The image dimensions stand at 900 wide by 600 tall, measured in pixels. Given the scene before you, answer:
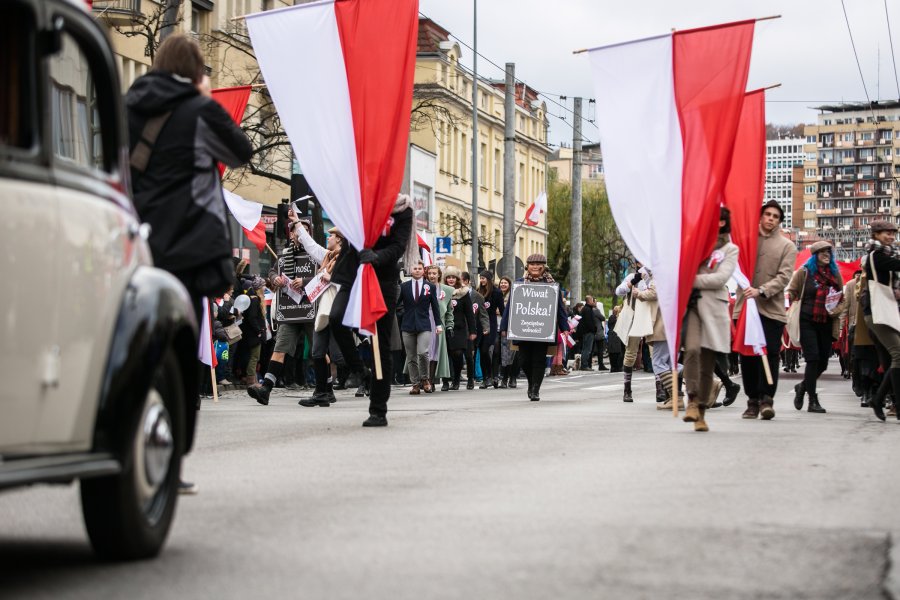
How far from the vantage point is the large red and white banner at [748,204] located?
15.2 meters

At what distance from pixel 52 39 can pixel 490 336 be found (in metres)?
22.5

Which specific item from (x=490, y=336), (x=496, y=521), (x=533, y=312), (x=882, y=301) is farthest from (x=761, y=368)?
(x=490, y=336)

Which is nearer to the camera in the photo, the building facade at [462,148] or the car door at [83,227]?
the car door at [83,227]

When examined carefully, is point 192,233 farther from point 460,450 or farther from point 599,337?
point 599,337

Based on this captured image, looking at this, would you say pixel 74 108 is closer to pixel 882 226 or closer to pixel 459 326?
pixel 882 226

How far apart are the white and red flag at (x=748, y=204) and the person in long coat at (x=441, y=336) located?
7921mm

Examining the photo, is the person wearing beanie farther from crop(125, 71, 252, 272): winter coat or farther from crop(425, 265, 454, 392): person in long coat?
crop(125, 71, 252, 272): winter coat

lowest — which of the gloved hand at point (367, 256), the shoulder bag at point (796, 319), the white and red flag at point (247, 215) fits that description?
the shoulder bag at point (796, 319)

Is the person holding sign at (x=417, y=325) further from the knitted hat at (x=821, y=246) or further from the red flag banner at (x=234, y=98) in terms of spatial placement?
the knitted hat at (x=821, y=246)

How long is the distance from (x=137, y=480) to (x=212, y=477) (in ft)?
10.2

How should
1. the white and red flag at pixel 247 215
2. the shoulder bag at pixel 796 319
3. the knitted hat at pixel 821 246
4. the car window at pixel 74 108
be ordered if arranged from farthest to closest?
Result: the white and red flag at pixel 247 215
the knitted hat at pixel 821 246
the shoulder bag at pixel 796 319
the car window at pixel 74 108

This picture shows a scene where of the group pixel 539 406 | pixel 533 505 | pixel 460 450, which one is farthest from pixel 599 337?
pixel 533 505

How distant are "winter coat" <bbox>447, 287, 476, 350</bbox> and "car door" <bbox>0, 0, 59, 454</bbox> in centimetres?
2125

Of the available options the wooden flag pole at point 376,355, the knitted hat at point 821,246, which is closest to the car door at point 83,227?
the wooden flag pole at point 376,355
